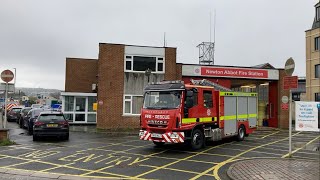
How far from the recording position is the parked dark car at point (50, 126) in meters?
17.1

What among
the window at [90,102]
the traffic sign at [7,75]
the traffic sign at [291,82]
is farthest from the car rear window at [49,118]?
the traffic sign at [291,82]

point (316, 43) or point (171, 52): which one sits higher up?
point (316, 43)

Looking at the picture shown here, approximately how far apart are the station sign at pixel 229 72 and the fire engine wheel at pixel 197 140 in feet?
35.0

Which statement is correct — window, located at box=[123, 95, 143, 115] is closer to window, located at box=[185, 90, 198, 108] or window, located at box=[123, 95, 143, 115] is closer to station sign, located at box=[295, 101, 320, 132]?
window, located at box=[185, 90, 198, 108]

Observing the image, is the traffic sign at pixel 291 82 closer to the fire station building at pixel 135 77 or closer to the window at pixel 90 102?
the fire station building at pixel 135 77

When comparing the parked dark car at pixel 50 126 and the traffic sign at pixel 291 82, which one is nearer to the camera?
the traffic sign at pixel 291 82

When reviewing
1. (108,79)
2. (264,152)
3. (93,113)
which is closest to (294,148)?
(264,152)

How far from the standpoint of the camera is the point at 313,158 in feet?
40.5

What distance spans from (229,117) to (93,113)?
1451 cm

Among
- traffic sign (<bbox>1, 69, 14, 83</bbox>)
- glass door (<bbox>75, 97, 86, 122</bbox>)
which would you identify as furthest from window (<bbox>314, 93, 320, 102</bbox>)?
traffic sign (<bbox>1, 69, 14, 83</bbox>)

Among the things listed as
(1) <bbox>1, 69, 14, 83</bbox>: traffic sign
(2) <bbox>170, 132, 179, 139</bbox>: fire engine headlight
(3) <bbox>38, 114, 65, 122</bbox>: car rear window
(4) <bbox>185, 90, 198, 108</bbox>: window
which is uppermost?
(1) <bbox>1, 69, 14, 83</bbox>: traffic sign

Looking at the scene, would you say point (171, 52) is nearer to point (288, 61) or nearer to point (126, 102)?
point (126, 102)

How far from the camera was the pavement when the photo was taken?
926 cm

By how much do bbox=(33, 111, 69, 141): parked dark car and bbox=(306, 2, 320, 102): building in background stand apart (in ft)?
131
